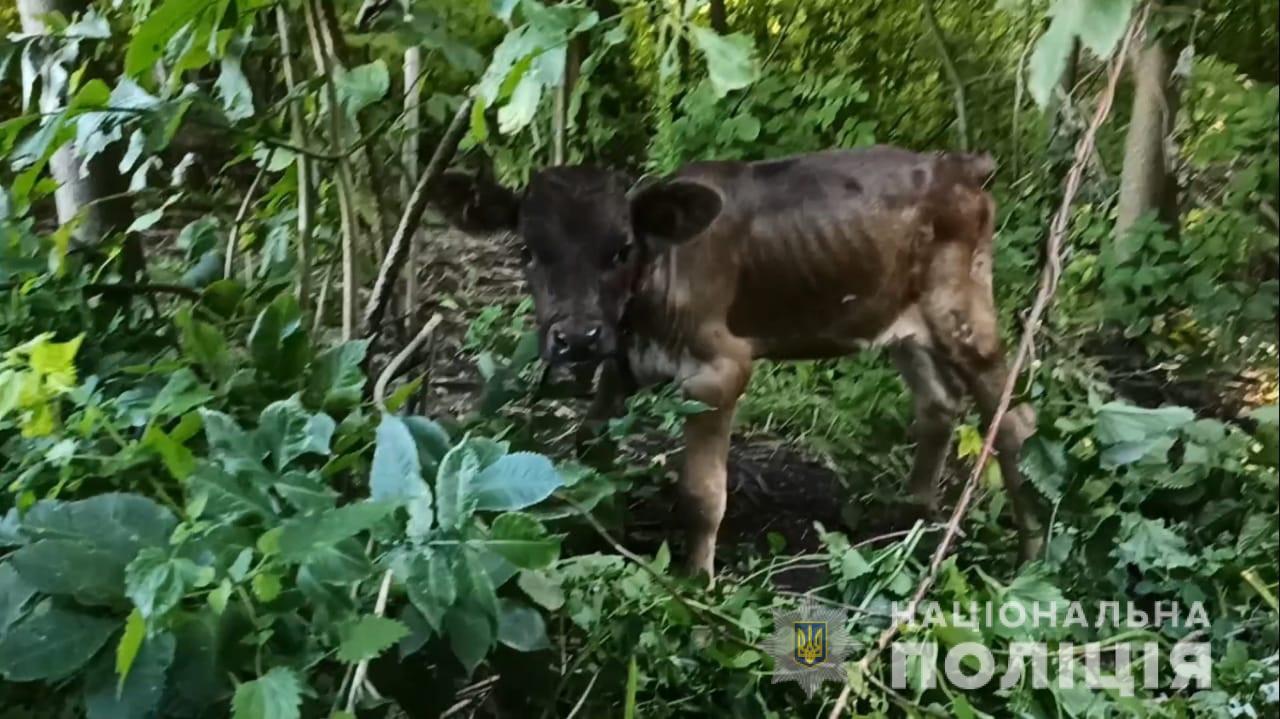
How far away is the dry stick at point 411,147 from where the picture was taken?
3.13 ft

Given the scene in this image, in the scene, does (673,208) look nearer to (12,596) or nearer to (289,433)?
(289,433)

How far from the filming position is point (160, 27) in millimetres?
649

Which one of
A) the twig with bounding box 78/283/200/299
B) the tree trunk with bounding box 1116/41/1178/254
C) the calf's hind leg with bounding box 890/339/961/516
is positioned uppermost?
the tree trunk with bounding box 1116/41/1178/254

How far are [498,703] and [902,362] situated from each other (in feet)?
1.82

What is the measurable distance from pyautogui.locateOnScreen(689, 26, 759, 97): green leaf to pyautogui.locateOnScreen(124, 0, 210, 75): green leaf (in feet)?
1.06

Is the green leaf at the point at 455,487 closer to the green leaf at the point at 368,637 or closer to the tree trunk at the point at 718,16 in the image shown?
the green leaf at the point at 368,637

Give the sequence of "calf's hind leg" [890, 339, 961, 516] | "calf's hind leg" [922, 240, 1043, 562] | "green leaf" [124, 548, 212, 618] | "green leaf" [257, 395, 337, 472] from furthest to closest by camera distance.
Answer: "calf's hind leg" [890, 339, 961, 516] < "calf's hind leg" [922, 240, 1043, 562] < "green leaf" [257, 395, 337, 472] < "green leaf" [124, 548, 212, 618]

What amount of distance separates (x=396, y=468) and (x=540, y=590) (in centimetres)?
16

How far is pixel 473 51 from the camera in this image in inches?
30.5

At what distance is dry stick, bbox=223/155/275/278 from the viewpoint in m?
0.96

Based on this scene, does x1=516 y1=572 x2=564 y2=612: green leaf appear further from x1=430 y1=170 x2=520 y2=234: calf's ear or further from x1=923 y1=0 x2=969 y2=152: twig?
x1=923 y1=0 x2=969 y2=152: twig

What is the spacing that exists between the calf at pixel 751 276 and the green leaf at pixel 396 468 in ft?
1.00

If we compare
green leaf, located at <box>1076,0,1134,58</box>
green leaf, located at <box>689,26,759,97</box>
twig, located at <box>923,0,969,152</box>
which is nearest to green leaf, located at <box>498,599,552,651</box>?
green leaf, located at <box>689,26,759,97</box>

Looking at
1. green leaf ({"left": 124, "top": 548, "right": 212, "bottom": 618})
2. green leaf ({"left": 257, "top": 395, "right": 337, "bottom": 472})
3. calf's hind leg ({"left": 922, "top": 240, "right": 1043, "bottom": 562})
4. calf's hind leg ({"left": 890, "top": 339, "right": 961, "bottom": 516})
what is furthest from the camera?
calf's hind leg ({"left": 890, "top": 339, "right": 961, "bottom": 516})
